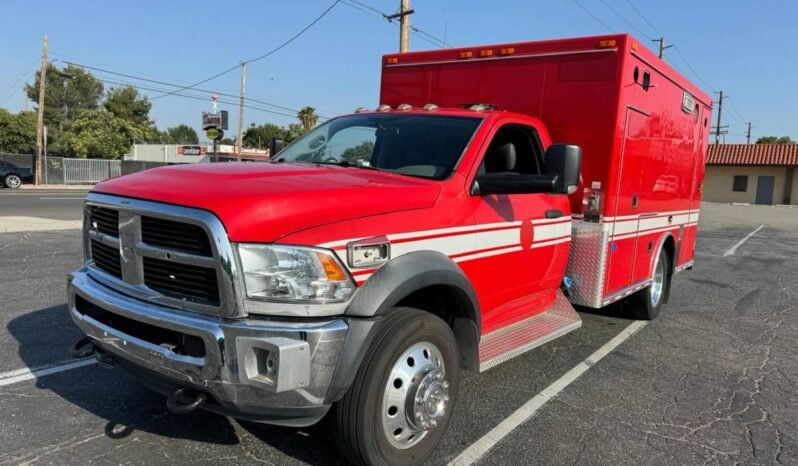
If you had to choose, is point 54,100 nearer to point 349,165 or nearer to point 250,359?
point 349,165

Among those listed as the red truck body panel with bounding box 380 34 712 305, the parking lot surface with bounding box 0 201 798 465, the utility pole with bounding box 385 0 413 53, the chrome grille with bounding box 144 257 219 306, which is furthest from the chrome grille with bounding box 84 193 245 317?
the utility pole with bounding box 385 0 413 53

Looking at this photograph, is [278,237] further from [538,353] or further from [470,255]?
[538,353]

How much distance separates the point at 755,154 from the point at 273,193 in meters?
48.6

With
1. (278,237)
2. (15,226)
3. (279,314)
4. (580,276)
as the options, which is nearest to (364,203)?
(278,237)

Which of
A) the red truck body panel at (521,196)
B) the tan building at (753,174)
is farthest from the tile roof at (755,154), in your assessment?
the red truck body panel at (521,196)

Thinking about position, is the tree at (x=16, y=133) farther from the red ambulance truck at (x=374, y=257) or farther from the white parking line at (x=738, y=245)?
the red ambulance truck at (x=374, y=257)

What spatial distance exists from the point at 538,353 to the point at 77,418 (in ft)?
12.0

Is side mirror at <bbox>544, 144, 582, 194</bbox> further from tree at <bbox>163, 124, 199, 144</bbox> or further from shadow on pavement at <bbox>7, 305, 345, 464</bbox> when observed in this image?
tree at <bbox>163, 124, 199, 144</bbox>

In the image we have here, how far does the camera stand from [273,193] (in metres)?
2.61

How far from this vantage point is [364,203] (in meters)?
2.80

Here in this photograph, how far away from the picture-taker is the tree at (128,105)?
7281cm

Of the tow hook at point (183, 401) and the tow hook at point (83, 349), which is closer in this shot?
the tow hook at point (183, 401)

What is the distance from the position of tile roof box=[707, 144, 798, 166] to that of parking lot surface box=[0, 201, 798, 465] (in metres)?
41.8

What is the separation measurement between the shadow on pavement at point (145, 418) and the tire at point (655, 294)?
14.4 ft
